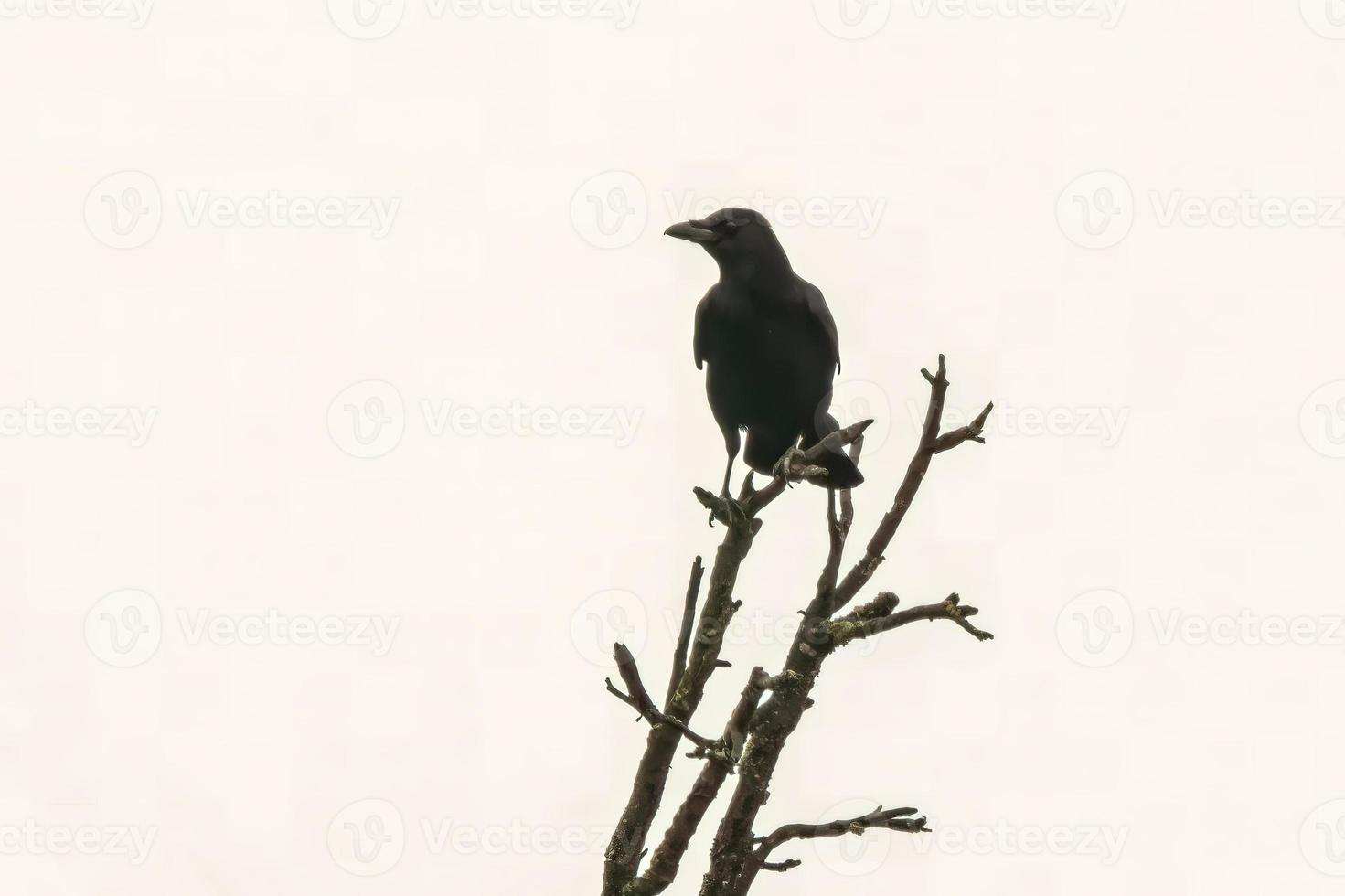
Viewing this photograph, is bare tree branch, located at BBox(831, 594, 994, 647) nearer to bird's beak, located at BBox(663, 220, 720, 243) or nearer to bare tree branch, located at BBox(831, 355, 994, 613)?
bare tree branch, located at BBox(831, 355, 994, 613)

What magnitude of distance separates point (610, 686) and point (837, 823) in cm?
129

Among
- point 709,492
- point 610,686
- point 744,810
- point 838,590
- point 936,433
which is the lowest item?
point 744,810

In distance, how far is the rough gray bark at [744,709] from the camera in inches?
198

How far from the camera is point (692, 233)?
633cm

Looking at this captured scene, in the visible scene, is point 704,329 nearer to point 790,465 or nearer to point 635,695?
point 790,465

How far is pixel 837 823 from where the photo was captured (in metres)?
5.12

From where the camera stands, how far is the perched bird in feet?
20.6

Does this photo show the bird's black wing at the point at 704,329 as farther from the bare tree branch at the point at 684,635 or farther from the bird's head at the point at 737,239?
the bare tree branch at the point at 684,635

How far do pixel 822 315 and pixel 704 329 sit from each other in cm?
69

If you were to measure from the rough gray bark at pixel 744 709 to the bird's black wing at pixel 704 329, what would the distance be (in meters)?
1.21

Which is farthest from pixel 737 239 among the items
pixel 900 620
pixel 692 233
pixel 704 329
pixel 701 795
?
pixel 701 795

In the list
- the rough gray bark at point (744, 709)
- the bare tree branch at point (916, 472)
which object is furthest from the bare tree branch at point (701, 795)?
the bare tree branch at point (916, 472)

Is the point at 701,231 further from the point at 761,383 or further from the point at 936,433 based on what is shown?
the point at 936,433

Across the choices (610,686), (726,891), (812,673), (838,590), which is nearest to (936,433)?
(838,590)
